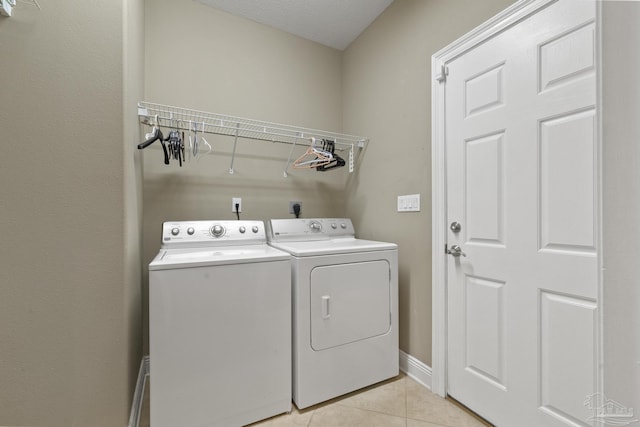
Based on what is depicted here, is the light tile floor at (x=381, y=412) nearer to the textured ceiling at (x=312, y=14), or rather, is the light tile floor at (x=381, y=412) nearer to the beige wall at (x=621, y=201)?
the beige wall at (x=621, y=201)

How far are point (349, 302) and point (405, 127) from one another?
4.16 ft

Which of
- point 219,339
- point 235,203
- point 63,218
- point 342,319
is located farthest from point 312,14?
point 219,339

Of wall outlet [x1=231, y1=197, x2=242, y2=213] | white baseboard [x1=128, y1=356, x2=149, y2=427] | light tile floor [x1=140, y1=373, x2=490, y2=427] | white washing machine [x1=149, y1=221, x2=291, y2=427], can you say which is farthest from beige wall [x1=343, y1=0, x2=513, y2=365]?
white baseboard [x1=128, y1=356, x2=149, y2=427]

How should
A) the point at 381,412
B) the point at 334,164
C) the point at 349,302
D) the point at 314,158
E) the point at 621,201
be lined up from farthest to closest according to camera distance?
the point at 314,158 < the point at 334,164 < the point at 349,302 < the point at 381,412 < the point at 621,201

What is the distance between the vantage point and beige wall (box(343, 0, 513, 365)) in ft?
5.60

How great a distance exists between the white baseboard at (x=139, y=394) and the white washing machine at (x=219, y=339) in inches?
7.0

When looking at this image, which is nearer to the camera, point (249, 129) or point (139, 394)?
point (139, 394)

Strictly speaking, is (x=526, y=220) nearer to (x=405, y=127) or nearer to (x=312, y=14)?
(x=405, y=127)

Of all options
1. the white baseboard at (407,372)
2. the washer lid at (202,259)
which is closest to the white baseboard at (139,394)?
the white baseboard at (407,372)

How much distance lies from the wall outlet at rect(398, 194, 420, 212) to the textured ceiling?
1489 mm

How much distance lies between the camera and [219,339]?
51.9 inches

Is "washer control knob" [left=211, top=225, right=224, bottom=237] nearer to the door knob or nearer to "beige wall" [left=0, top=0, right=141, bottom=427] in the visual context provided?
"beige wall" [left=0, top=0, right=141, bottom=427]

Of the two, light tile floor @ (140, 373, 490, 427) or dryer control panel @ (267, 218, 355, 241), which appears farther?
dryer control panel @ (267, 218, 355, 241)

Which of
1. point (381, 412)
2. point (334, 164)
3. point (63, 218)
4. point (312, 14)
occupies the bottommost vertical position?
point (381, 412)
